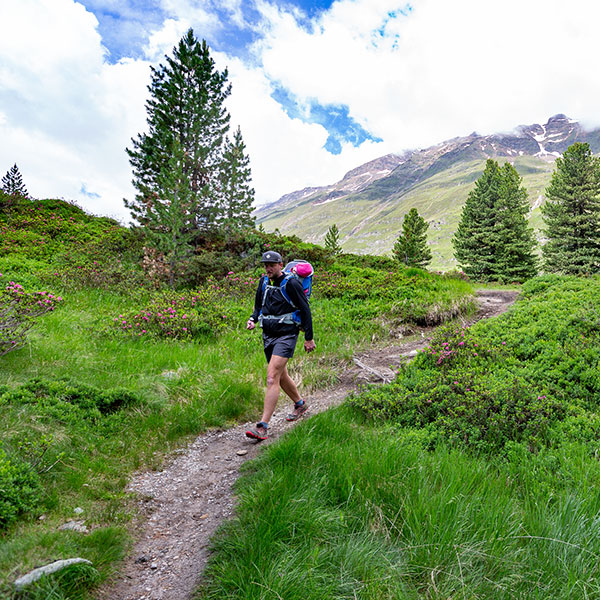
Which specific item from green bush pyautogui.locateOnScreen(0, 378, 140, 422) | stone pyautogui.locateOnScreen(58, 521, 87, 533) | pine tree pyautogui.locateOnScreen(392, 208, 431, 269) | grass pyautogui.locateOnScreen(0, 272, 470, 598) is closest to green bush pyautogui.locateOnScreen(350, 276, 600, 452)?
grass pyautogui.locateOnScreen(0, 272, 470, 598)

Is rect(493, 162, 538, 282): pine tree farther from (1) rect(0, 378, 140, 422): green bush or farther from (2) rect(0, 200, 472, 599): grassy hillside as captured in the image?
(1) rect(0, 378, 140, 422): green bush

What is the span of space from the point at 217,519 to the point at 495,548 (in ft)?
7.23

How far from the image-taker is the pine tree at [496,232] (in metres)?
28.0

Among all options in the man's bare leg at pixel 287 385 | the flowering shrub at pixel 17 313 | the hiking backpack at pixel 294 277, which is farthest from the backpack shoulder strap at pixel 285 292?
the flowering shrub at pixel 17 313

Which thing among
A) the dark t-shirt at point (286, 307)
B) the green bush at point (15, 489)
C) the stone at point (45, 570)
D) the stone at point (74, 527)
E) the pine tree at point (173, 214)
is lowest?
the stone at point (74, 527)

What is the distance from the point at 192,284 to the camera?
13422 millimetres

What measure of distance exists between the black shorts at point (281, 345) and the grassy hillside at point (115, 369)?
1481 mm

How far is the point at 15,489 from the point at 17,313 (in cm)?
508

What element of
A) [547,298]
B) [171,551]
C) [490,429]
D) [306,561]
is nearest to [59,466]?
[171,551]

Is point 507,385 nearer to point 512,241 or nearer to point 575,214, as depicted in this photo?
point 512,241

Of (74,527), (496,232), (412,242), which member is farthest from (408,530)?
(412,242)

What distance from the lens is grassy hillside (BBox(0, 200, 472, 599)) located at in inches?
108

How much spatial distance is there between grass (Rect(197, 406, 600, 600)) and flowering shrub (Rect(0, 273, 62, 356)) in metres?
5.09

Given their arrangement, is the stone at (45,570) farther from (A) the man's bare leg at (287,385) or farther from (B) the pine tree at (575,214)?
(B) the pine tree at (575,214)
